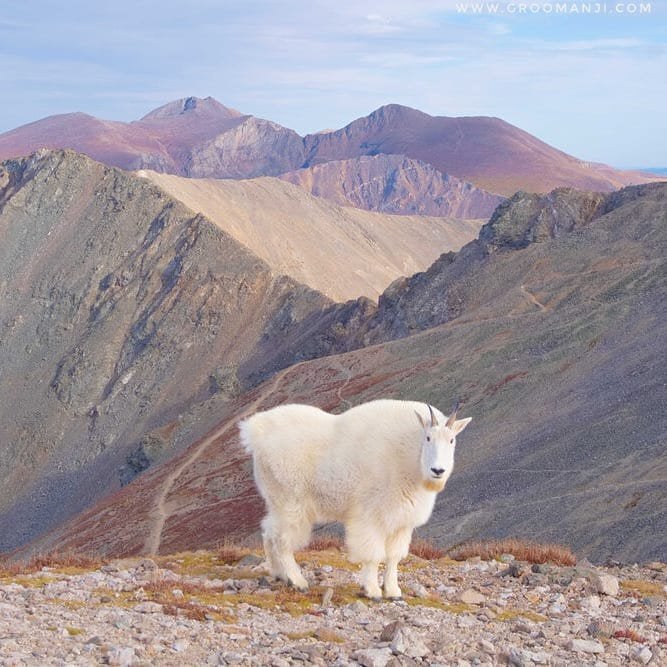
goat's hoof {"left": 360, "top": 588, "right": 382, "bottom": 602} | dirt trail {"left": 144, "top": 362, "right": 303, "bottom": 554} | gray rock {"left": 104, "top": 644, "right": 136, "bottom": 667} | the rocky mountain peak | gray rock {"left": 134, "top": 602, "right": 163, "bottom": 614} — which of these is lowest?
dirt trail {"left": 144, "top": 362, "right": 303, "bottom": 554}

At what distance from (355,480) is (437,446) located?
1.65 metres

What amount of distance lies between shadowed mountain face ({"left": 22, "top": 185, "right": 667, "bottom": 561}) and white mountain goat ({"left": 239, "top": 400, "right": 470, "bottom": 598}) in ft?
34.7

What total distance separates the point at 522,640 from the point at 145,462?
6389 centimetres

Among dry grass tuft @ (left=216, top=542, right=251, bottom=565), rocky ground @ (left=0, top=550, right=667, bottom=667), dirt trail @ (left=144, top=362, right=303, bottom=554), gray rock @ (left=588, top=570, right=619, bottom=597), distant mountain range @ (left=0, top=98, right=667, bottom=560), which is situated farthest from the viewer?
dirt trail @ (left=144, top=362, right=303, bottom=554)

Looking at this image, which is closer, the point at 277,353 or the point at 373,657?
the point at 373,657

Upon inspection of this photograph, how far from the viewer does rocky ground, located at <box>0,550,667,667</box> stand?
10477 millimetres

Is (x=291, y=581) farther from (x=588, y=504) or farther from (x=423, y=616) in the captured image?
(x=588, y=504)

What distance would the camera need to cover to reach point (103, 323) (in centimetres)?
11556

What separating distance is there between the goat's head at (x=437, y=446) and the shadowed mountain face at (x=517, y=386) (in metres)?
11.0

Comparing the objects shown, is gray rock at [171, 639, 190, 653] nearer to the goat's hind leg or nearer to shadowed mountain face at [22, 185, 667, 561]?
the goat's hind leg

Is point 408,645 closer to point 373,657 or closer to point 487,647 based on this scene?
point 373,657

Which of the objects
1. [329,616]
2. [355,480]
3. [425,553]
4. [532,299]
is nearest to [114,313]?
[532,299]

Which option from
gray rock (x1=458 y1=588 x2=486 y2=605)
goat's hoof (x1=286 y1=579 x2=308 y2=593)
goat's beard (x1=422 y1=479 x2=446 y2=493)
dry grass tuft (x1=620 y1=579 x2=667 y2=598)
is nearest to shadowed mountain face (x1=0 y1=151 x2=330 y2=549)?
goat's hoof (x1=286 y1=579 x2=308 y2=593)

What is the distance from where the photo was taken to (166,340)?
10781cm
